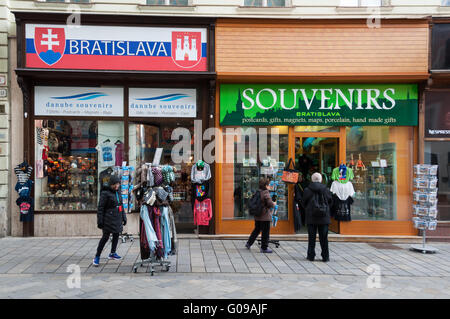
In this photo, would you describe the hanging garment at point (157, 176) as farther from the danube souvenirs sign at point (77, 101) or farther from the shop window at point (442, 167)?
the shop window at point (442, 167)

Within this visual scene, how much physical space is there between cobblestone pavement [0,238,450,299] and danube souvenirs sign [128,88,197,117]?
3417 mm

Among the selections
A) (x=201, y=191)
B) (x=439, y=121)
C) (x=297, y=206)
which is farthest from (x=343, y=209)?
(x=201, y=191)

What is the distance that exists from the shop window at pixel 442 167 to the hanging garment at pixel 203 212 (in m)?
5.99

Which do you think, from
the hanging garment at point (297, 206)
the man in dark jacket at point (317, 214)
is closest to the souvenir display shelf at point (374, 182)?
the hanging garment at point (297, 206)

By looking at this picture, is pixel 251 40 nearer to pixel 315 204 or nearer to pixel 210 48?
pixel 210 48

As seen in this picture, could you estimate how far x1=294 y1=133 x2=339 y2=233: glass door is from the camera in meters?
10.2

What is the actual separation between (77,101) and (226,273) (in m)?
6.14

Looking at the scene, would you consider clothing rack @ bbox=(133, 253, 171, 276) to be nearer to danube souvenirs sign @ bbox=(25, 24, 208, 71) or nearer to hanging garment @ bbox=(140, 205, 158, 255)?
hanging garment @ bbox=(140, 205, 158, 255)

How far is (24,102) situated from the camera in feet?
31.0

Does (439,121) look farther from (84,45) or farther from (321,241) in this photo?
(84,45)

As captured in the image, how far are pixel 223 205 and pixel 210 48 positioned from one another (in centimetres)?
416

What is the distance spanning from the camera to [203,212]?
9516 mm

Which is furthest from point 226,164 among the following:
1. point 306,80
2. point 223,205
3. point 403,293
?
point 403,293

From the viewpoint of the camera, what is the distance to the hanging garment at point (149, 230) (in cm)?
644
